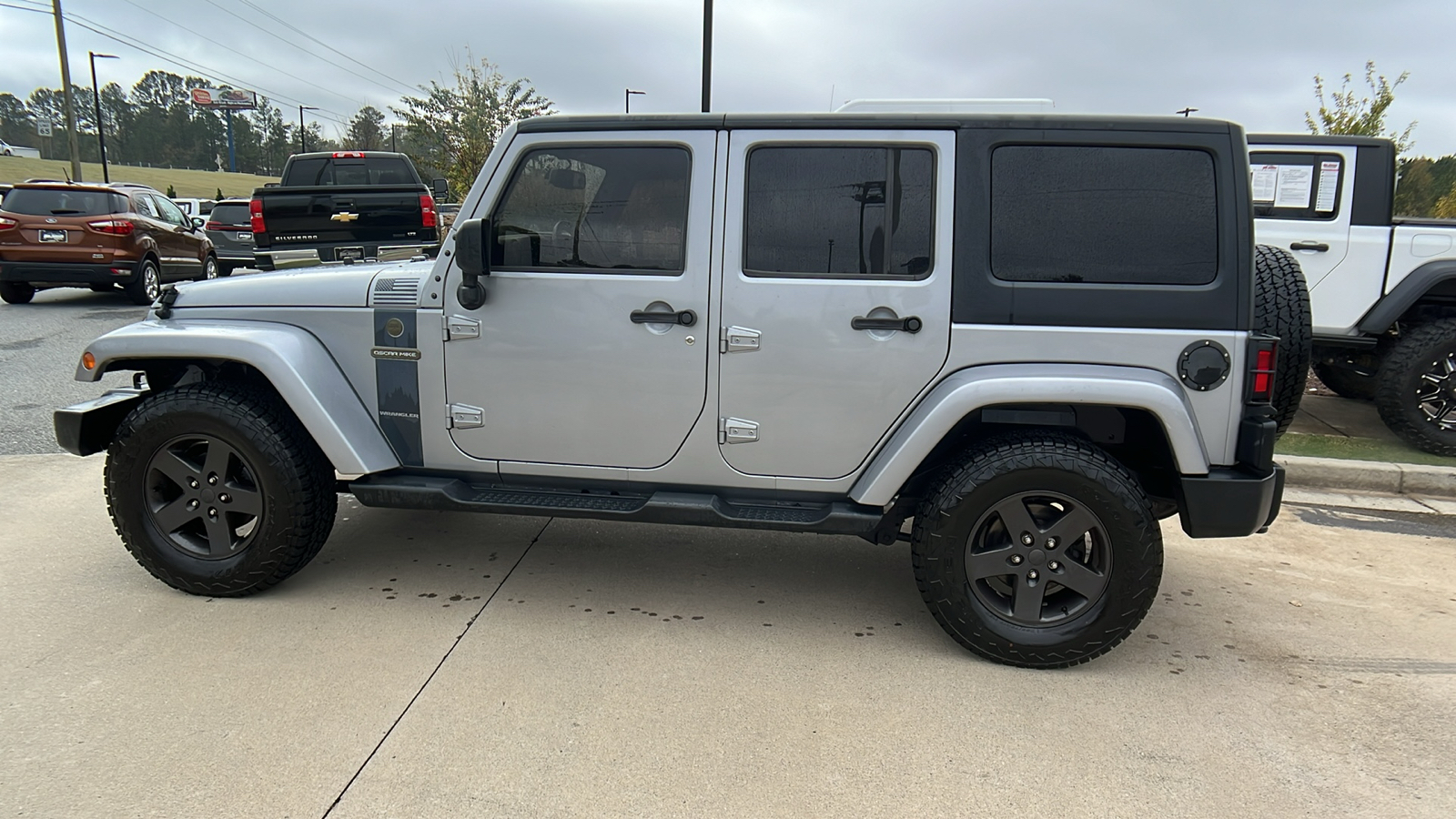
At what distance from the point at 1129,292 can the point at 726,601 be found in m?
2.01

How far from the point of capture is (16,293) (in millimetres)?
12234

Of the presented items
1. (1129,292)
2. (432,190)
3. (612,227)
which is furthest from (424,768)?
(432,190)

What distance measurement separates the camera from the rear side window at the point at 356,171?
12852 mm

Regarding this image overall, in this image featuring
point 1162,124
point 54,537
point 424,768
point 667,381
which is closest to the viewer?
point 424,768

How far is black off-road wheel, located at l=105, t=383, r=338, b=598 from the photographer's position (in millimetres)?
3547

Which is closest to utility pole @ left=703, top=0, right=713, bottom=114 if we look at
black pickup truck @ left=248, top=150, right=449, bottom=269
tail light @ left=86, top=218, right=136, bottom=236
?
black pickup truck @ left=248, top=150, right=449, bottom=269

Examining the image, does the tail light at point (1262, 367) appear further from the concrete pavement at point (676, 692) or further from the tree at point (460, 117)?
the tree at point (460, 117)

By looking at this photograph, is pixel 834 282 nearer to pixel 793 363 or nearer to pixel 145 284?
pixel 793 363

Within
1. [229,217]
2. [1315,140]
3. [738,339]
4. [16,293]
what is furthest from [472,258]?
[229,217]

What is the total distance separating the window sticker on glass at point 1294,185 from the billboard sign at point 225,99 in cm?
11518

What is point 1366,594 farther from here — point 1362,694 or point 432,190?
point 432,190

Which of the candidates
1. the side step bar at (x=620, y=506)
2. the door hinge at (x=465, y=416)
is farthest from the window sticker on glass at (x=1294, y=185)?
the door hinge at (x=465, y=416)

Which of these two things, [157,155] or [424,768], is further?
[157,155]

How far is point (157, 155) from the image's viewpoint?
10012 cm
